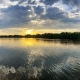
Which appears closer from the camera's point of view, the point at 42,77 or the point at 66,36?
the point at 42,77

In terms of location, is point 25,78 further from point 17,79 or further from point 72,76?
point 72,76

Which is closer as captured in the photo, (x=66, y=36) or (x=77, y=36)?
(x=77, y=36)

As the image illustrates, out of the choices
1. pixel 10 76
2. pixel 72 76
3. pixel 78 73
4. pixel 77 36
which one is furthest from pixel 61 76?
pixel 77 36

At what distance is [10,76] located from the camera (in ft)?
74.7

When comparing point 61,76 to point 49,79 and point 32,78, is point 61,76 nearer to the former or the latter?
point 49,79

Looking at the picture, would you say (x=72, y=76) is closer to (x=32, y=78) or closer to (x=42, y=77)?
(x=42, y=77)

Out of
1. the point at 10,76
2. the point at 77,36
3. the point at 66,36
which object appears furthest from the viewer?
the point at 66,36

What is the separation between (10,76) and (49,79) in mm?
6756

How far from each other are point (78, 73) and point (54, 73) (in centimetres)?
430

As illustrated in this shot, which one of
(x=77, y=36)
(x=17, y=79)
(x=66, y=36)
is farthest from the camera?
(x=66, y=36)

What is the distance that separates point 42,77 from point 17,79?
4152 mm

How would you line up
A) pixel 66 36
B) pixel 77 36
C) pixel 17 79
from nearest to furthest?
pixel 17 79 < pixel 77 36 < pixel 66 36

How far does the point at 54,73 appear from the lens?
24.1 m

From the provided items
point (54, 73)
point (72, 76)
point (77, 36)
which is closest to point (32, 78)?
point (54, 73)
